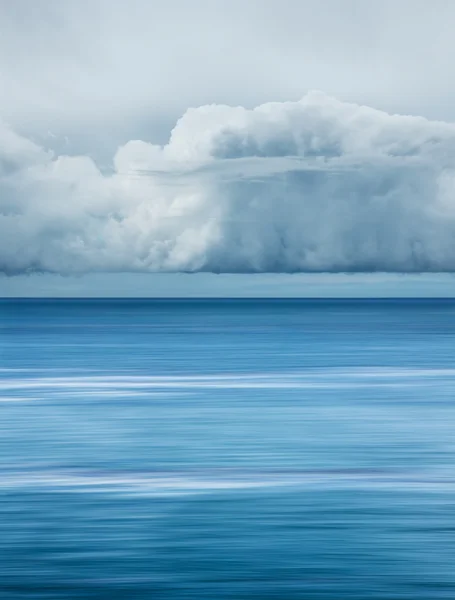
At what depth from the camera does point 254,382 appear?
33750 millimetres

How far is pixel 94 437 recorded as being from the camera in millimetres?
19328

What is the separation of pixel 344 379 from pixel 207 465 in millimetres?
19557

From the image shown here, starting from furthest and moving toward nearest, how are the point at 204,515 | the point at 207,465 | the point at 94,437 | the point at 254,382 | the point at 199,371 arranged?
the point at 199,371 → the point at 254,382 → the point at 94,437 → the point at 207,465 → the point at 204,515

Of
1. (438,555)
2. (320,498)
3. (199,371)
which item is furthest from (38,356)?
(438,555)

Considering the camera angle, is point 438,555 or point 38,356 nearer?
point 438,555

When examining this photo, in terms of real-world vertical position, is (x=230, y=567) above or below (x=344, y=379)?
above

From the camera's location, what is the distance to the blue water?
9.27m

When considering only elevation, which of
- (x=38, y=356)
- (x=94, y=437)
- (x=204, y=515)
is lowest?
(x=38, y=356)

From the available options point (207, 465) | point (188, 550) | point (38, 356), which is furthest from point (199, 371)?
point (188, 550)

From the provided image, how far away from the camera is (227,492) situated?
1334cm

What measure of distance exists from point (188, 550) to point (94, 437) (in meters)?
9.43

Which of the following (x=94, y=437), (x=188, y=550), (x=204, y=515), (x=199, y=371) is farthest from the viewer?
(x=199, y=371)

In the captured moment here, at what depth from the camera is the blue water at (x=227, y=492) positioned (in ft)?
30.4

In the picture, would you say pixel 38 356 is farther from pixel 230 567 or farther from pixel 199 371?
pixel 230 567
